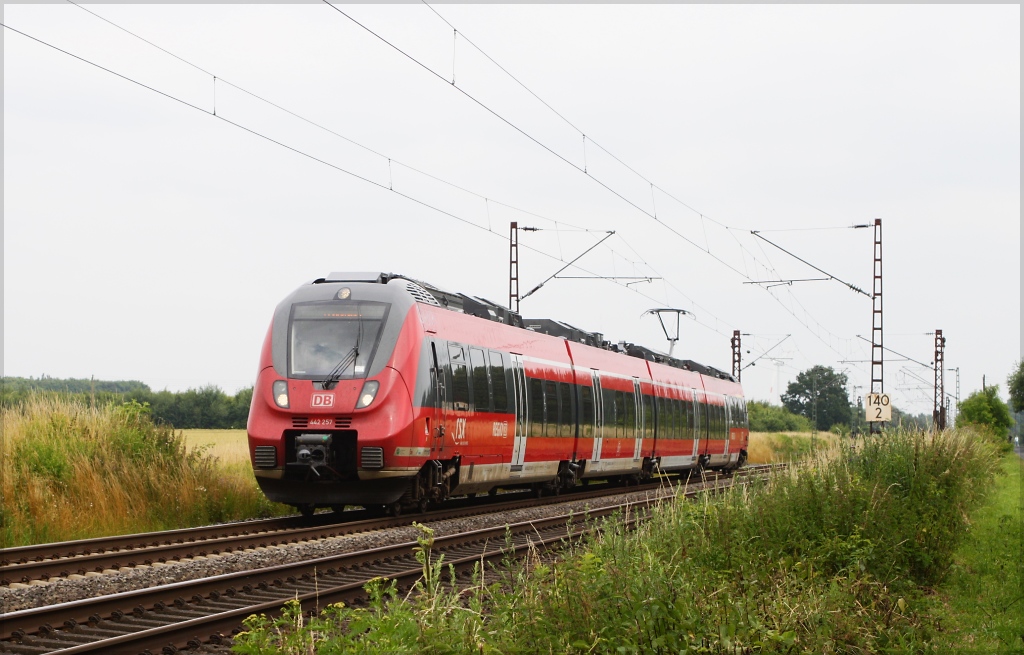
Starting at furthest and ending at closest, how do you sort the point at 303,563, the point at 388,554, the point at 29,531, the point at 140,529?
the point at 140,529, the point at 29,531, the point at 388,554, the point at 303,563

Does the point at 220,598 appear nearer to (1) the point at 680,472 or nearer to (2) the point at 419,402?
(2) the point at 419,402

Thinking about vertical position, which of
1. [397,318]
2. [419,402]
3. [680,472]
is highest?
[397,318]

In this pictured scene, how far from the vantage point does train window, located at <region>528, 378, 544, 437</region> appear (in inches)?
821

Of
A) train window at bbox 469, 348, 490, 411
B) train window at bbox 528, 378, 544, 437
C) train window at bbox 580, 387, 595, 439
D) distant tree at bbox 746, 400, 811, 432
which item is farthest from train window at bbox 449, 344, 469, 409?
distant tree at bbox 746, 400, 811, 432

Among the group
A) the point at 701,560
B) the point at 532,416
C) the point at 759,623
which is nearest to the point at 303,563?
the point at 701,560

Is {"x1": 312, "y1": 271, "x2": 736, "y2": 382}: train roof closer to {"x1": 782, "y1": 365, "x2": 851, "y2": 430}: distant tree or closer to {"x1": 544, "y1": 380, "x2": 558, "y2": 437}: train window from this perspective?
{"x1": 544, "y1": 380, "x2": 558, "y2": 437}: train window

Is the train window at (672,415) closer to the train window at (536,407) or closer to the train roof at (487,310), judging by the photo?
the train roof at (487,310)

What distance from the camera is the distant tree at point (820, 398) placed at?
375ft

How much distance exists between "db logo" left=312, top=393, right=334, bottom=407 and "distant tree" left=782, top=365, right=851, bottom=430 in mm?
96200

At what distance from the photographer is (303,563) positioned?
11.1 metres

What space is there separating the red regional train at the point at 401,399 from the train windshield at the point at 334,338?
0.01 metres

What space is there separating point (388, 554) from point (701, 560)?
412cm

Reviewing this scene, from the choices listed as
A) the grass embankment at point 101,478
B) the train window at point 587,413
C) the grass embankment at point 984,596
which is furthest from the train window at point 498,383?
the grass embankment at point 984,596

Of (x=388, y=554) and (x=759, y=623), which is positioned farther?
(x=388, y=554)
